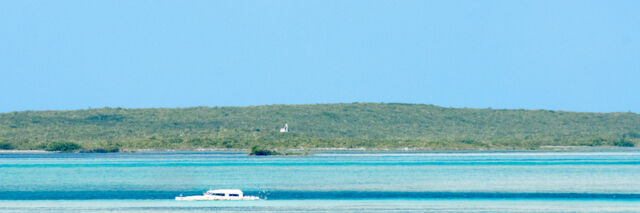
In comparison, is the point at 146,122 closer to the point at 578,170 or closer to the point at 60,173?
the point at 60,173

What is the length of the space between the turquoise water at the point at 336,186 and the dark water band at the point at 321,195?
0.04 metres

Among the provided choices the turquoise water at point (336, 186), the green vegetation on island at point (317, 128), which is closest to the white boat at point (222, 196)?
the turquoise water at point (336, 186)

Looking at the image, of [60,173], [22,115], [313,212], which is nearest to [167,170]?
[60,173]

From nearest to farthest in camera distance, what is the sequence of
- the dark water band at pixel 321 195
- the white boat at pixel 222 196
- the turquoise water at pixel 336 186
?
1. the turquoise water at pixel 336 186
2. the dark water band at pixel 321 195
3. the white boat at pixel 222 196

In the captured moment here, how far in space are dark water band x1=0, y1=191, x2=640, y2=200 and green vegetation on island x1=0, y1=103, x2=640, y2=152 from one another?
61.2 meters

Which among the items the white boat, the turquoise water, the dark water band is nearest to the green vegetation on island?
the turquoise water

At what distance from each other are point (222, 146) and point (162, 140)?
827 cm

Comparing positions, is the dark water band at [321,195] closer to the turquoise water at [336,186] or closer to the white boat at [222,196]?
the turquoise water at [336,186]

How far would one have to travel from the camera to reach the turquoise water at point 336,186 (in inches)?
1586

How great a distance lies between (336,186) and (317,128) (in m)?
92.7

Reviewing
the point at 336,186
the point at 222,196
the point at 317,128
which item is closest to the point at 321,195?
the point at 222,196

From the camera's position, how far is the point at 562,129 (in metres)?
149

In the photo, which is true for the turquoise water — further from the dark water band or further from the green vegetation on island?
the green vegetation on island

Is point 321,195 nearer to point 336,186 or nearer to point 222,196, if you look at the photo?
point 222,196
